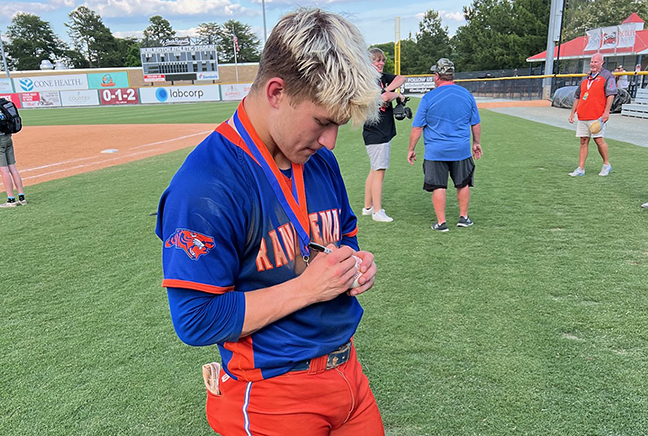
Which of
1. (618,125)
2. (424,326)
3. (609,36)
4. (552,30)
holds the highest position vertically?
(609,36)

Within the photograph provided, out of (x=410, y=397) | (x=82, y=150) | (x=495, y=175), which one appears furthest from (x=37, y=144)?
(x=410, y=397)

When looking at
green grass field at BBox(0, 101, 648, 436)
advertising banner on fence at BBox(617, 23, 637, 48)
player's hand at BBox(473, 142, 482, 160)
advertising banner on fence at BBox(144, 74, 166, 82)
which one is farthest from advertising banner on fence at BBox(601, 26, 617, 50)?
advertising banner on fence at BBox(144, 74, 166, 82)

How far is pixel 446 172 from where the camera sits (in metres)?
5.90

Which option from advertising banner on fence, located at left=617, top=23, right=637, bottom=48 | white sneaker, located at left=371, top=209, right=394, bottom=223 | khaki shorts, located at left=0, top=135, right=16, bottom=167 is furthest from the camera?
advertising banner on fence, located at left=617, top=23, right=637, bottom=48

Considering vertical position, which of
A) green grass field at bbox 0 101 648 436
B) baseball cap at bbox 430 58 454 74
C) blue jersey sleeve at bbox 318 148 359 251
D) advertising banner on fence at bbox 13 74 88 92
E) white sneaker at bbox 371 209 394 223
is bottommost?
green grass field at bbox 0 101 648 436

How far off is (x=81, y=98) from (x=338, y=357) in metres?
49.9

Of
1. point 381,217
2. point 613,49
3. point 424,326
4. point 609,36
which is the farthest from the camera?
point 613,49

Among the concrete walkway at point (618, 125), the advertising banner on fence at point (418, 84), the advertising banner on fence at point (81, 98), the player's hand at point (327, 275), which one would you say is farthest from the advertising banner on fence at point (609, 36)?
the advertising banner on fence at point (81, 98)

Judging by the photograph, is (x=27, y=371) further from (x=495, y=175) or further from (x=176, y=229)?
(x=495, y=175)

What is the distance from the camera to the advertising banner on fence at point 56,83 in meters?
49.6

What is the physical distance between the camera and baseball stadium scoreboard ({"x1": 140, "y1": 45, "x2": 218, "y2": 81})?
5384 cm

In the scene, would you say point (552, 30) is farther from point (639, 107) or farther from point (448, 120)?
point (448, 120)

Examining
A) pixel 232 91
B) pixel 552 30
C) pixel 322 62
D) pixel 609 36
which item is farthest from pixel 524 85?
pixel 322 62

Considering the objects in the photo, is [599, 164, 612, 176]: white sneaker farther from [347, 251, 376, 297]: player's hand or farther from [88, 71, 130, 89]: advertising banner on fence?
[88, 71, 130, 89]: advertising banner on fence
